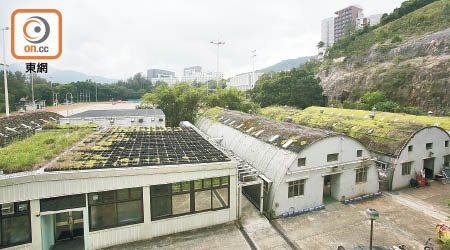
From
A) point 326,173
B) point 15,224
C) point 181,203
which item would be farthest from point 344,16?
point 15,224

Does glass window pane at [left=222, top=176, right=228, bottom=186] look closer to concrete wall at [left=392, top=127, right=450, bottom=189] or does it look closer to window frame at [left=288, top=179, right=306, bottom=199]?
window frame at [left=288, top=179, right=306, bottom=199]

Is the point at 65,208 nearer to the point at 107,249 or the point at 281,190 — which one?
the point at 107,249

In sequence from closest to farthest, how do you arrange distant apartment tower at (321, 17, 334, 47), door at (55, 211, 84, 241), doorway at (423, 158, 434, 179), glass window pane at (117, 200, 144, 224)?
glass window pane at (117, 200, 144, 224) → door at (55, 211, 84, 241) → doorway at (423, 158, 434, 179) → distant apartment tower at (321, 17, 334, 47)

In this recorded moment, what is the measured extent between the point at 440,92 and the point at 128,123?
4244cm

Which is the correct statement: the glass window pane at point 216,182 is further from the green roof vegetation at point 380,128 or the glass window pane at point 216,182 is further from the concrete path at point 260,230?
the green roof vegetation at point 380,128

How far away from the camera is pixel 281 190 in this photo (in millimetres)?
11664

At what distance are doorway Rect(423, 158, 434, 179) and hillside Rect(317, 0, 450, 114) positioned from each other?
2289 cm

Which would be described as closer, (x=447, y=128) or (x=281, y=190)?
(x=281, y=190)

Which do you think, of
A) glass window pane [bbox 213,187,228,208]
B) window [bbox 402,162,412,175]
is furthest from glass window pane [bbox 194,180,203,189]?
window [bbox 402,162,412,175]

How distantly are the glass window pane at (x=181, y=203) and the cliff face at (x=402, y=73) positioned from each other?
40090 mm

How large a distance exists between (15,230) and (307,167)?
12381 mm

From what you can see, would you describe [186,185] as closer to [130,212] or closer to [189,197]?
[189,197]

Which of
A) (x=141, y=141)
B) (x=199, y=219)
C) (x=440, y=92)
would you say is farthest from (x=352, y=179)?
(x=440, y=92)

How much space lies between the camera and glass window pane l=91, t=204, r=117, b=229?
8.65m
